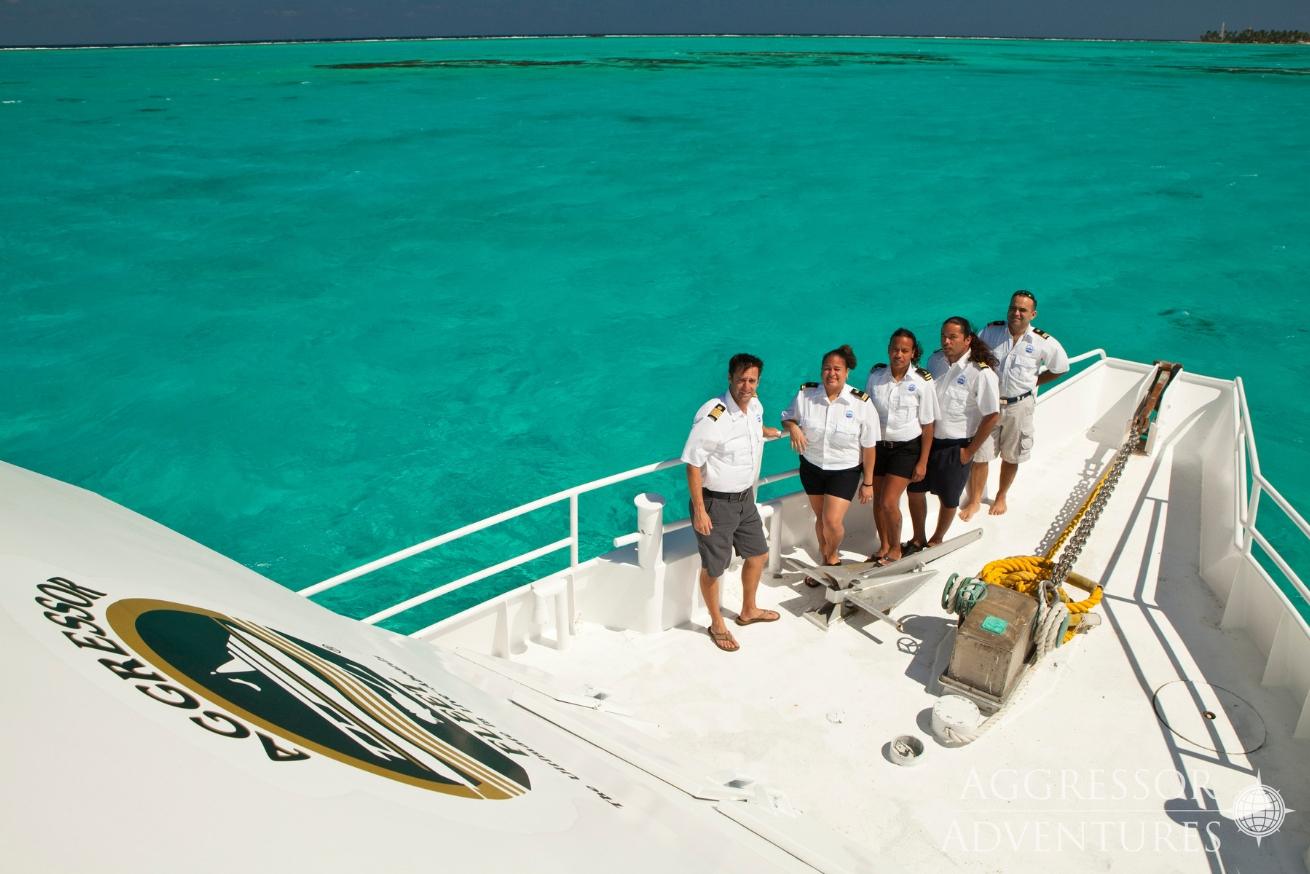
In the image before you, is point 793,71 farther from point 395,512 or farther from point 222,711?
point 222,711

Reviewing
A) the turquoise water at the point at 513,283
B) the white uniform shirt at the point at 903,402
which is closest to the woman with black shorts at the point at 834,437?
the white uniform shirt at the point at 903,402

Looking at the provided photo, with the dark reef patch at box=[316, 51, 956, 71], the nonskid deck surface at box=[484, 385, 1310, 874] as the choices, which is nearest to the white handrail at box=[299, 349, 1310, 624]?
the nonskid deck surface at box=[484, 385, 1310, 874]

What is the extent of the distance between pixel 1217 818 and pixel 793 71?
3069 inches

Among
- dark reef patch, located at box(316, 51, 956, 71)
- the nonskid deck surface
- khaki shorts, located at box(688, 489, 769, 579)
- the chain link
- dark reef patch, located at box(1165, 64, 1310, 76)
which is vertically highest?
dark reef patch, located at box(316, 51, 956, 71)

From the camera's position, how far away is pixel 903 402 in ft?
15.9

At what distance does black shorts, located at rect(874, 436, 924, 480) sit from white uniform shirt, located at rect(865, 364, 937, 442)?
0.06 m

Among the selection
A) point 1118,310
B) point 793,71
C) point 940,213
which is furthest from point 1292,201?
point 793,71

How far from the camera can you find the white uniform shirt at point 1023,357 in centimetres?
563

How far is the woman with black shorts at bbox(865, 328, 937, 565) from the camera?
4824mm

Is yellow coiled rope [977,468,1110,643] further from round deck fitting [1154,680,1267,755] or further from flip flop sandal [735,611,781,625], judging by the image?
flip flop sandal [735,611,781,625]

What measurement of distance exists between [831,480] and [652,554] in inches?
42.6

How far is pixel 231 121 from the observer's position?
42.0 m

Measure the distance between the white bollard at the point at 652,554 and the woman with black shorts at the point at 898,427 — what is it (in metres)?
1.33

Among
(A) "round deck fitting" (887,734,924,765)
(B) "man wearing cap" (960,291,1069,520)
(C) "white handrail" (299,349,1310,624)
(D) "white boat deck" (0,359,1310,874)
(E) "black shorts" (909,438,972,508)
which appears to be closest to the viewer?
(D) "white boat deck" (0,359,1310,874)
